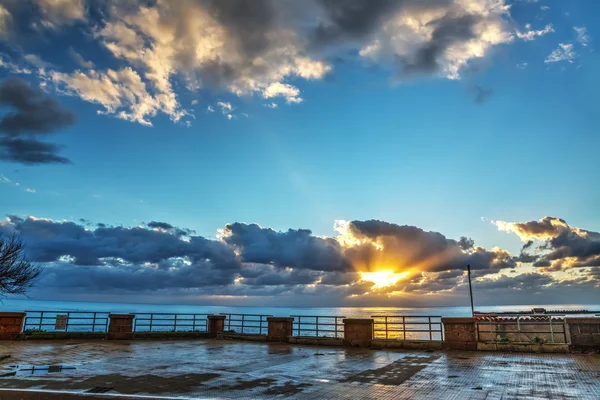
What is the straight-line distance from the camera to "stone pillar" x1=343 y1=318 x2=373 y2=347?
1959cm

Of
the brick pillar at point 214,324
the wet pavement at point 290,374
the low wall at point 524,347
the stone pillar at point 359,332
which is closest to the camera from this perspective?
the wet pavement at point 290,374

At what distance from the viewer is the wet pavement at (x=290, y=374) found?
923 centimetres

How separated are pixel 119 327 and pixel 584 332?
863 inches

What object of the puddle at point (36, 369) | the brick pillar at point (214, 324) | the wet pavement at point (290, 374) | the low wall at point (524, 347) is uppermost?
the brick pillar at point (214, 324)

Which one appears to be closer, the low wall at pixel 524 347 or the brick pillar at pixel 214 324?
the low wall at pixel 524 347

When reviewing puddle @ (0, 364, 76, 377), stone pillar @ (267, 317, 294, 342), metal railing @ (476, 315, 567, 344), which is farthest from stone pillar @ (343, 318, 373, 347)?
puddle @ (0, 364, 76, 377)

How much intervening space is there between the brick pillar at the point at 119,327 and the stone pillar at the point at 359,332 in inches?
471

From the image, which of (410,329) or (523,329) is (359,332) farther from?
(523,329)

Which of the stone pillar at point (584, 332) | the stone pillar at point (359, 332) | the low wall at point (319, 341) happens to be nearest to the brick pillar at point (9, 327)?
the low wall at point (319, 341)

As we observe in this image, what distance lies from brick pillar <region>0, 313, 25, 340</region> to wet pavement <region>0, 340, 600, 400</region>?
331cm

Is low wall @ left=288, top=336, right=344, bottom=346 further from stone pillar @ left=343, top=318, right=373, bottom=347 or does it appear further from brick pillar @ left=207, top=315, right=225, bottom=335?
brick pillar @ left=207, top=315, right=225, bottom=335

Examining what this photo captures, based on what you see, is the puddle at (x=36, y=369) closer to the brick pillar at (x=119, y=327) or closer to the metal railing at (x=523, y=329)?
the brick pillar at (x=119, y=327)

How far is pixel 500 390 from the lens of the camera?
953cm

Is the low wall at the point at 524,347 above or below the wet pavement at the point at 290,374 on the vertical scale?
above
